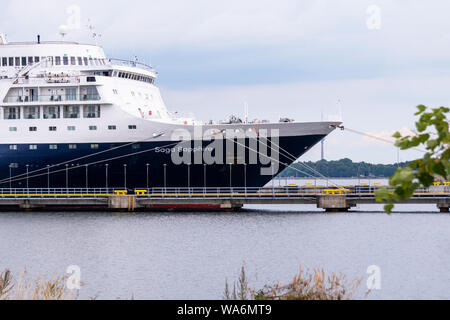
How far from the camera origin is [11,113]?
51719mm

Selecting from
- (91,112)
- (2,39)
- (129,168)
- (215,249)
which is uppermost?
(2,39)

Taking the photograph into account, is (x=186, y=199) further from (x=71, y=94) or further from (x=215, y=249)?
(x=215, y=249)

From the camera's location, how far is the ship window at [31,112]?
51034mm

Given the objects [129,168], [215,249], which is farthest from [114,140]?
[215,249]

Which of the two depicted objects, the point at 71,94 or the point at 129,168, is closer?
the point at 129,168

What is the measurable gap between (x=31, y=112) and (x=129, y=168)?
8191 millimetres

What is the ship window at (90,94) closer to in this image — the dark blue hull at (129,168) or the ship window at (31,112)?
the dark blue hull at (129,168)

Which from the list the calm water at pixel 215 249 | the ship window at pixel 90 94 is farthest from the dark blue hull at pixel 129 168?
the ship window at pixel 90 94

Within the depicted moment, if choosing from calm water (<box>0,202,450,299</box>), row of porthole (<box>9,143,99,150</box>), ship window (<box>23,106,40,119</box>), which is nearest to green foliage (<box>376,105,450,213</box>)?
calm water (<box>0,202,450,299</box>)

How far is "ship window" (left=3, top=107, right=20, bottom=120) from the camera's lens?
51.5 m

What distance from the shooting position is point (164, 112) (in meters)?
55.6

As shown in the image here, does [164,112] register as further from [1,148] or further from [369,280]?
[369,280]
